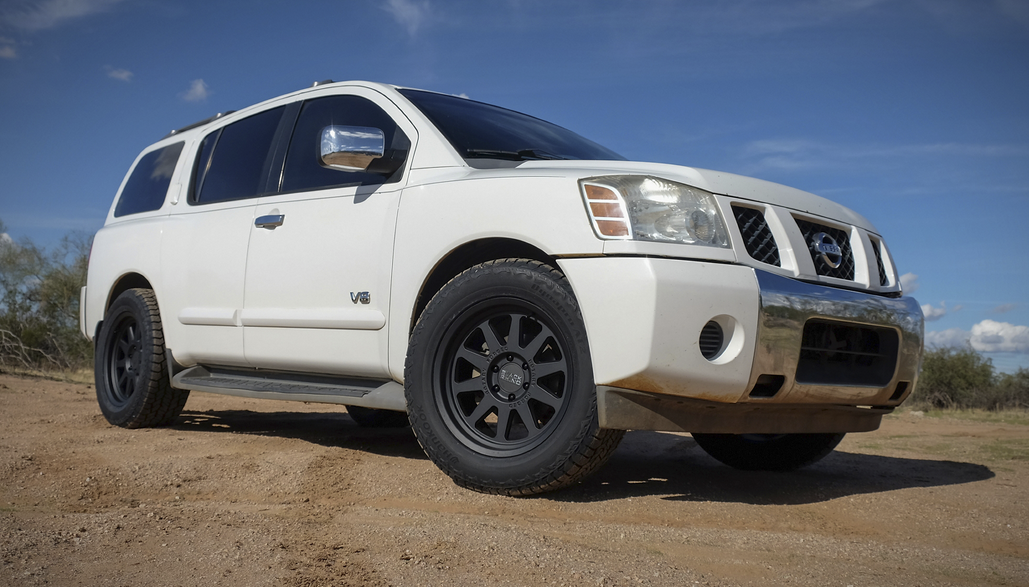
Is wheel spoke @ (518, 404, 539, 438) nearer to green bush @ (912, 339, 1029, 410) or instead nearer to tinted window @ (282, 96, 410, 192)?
tinted window @ (282, 96, 410, 192)

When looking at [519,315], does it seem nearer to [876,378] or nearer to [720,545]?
[720,545]

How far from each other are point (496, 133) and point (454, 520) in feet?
6.79

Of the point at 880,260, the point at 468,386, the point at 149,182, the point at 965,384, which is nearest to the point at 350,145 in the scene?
the point at 468,386

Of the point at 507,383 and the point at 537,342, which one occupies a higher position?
the point at 537,342

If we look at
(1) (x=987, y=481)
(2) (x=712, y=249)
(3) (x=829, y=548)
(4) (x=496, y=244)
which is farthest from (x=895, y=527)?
(4) (x=496, y=244)

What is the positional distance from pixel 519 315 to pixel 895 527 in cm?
156

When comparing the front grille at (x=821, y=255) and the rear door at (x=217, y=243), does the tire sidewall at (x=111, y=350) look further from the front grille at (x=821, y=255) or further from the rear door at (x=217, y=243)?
the front grille at (x=821, y=255)

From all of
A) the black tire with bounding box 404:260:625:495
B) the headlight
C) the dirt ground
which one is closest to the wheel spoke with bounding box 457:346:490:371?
the black tire with bounding box 404:260:625:495

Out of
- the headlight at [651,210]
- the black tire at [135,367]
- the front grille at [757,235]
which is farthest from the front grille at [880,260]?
the black tire at [135,367]

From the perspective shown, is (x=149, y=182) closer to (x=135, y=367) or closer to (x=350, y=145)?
(x=135, y=367)

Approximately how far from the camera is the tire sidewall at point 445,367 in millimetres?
2840

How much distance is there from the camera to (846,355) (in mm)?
3172

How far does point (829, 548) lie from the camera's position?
8.20 feet

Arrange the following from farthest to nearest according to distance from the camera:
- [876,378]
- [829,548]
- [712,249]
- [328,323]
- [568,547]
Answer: [328,323], [876,378], [712,249], [829,548], [568,547]
